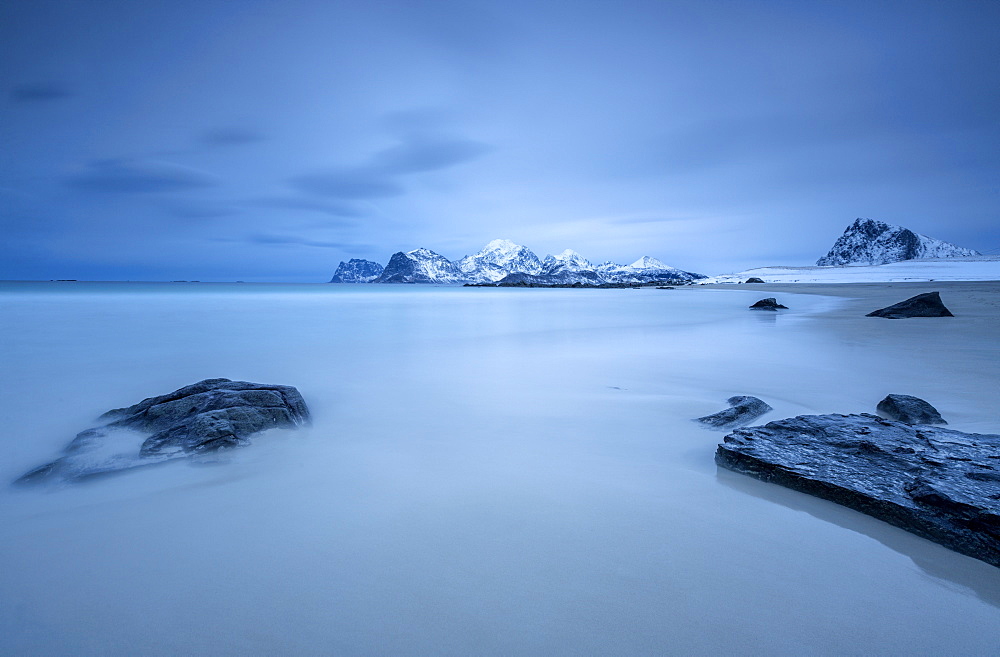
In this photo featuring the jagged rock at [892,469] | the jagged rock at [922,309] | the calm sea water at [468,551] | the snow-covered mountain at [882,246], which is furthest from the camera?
the snow-covered mountain at [882,246]

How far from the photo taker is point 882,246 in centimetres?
13200

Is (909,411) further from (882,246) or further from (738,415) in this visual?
(882,246)

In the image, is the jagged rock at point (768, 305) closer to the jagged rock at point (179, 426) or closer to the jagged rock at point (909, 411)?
the jagged rock at point (909, 411)

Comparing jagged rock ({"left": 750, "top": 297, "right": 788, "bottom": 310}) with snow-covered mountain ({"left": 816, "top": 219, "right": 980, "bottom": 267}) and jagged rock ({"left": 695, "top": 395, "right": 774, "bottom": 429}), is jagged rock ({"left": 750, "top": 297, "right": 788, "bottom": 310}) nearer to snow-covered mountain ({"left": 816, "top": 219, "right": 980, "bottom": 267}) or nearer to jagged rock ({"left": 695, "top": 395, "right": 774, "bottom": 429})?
jagged rock ({"left": 695, "top": 395, "right": 774, "bottom": 429})

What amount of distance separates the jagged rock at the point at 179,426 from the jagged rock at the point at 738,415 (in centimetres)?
447

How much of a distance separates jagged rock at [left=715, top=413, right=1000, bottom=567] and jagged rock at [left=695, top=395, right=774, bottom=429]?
652mm

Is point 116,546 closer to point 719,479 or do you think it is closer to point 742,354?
point 719,479

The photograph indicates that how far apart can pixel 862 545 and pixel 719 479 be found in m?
0.95

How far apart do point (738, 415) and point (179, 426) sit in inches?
223

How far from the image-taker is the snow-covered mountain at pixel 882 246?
383 feet

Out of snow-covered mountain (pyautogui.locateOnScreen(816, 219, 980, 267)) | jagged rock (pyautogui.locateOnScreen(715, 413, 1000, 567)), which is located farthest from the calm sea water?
snow-covered mountain (pyautogui.locateOnScreen(816, 219, 980, 267))

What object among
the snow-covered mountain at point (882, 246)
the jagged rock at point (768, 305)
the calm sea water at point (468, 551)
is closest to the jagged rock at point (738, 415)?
the calm sea water at point (468, 551)

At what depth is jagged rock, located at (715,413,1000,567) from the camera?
238cm

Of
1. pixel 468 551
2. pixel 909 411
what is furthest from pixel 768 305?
pixel 468 551
